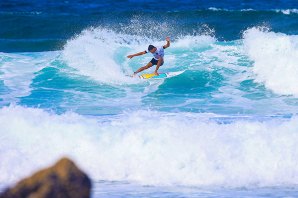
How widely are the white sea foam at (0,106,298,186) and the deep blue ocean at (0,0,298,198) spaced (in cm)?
2

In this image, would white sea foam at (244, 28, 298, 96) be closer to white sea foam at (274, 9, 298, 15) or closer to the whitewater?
the whitewater

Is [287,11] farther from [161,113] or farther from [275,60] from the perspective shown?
[161,113]

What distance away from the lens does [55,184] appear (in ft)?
10.1

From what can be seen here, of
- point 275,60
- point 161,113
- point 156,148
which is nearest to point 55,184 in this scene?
point 156,148

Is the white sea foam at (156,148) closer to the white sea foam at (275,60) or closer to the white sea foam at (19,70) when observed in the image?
the white sea foam at (19,70)

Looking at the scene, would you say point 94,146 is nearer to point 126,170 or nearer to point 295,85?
point 126,170

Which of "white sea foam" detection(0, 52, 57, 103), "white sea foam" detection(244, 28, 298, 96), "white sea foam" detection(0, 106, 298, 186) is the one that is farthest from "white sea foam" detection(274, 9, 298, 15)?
"white sea foam" detection(0, 106, 298, 186)

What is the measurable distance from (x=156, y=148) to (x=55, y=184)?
724 centimetres

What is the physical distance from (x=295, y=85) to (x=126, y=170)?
7504 millimetres

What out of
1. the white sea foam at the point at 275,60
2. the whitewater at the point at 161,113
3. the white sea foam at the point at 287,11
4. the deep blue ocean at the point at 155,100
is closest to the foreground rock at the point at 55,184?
the deep blue ocean at the point at 155,100

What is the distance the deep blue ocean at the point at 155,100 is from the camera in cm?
962

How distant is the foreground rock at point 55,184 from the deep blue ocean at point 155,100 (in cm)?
526

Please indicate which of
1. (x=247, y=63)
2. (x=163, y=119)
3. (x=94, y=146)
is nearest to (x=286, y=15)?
(x=247, y=63)

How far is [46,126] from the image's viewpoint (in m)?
11.3
